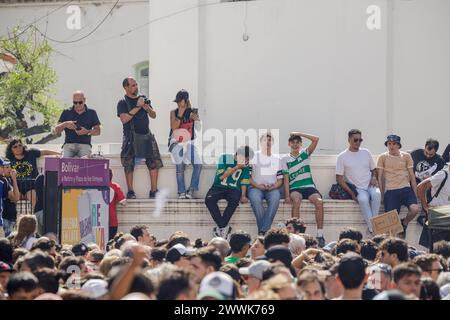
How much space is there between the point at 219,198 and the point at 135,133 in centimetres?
172

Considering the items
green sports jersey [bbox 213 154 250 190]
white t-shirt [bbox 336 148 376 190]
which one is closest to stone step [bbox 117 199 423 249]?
white t-shirt [bbox 336 148 376 190]

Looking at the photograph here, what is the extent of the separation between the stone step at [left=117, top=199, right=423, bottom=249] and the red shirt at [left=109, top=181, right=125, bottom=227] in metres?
0.49

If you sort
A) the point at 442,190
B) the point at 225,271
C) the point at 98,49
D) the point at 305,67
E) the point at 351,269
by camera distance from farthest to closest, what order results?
the point at 98,49 → the point at 305,67 → the point at 442,190 → the point at 225,271 → the point at 351,269

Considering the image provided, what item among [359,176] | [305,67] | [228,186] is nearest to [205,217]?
[228,186]

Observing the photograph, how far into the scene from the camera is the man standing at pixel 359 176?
20.8m

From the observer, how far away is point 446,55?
26.6 meters

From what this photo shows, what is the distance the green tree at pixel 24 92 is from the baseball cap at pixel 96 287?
1932cm

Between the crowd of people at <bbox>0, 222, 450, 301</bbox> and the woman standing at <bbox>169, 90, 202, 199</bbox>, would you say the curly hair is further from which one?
the crowd of people at <bbox>0, 222, 450, 301</bbox>

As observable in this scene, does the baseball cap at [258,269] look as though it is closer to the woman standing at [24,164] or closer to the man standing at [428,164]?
the woman standing at [24,164]

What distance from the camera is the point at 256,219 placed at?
2056 cm

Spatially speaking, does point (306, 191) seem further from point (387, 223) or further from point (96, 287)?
point (96, 287)

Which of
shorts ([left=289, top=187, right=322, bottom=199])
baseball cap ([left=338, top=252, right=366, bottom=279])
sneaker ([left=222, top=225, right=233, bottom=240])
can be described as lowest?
sneaker ([left=222, top=225, right=233, bottom=240])

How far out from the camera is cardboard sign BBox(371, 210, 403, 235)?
18922 millimetres

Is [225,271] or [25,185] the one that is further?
[25,185]
